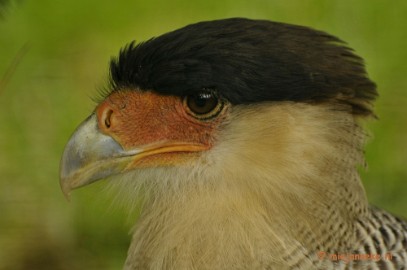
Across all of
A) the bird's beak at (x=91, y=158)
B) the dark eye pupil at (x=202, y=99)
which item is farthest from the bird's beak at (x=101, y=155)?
the dark eye pupil at (x=202, y=99)

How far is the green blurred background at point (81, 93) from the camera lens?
4324 millimetres

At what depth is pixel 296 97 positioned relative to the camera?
275cm

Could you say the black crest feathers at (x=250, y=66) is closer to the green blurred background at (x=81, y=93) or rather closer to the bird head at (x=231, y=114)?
the bird head at (x=231, y=114)

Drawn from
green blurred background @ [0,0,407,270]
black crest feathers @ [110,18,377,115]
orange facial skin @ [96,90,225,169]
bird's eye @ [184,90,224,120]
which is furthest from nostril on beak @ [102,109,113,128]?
green blurred background @ [0,0,407,270]

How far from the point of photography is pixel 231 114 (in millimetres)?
2789

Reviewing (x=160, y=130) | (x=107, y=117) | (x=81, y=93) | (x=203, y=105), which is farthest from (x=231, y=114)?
(x=81, y=93)

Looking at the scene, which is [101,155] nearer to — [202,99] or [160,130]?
[160,130]

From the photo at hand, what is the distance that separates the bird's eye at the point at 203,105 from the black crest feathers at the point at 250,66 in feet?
0.08

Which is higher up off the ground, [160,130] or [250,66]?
[250,66]

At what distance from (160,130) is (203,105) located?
6.3 inches

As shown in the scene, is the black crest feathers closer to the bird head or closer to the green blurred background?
the bird head

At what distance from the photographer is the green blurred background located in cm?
432

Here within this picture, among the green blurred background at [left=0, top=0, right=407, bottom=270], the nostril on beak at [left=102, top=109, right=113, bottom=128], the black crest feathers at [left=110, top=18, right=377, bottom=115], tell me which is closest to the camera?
the black crest feathers at [left=110, top=18, right=377, bottom=115]

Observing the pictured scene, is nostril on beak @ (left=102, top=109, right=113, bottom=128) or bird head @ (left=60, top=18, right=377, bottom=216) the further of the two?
nostril on beak @ (left=102, top=109, right=113, bottom=128)
